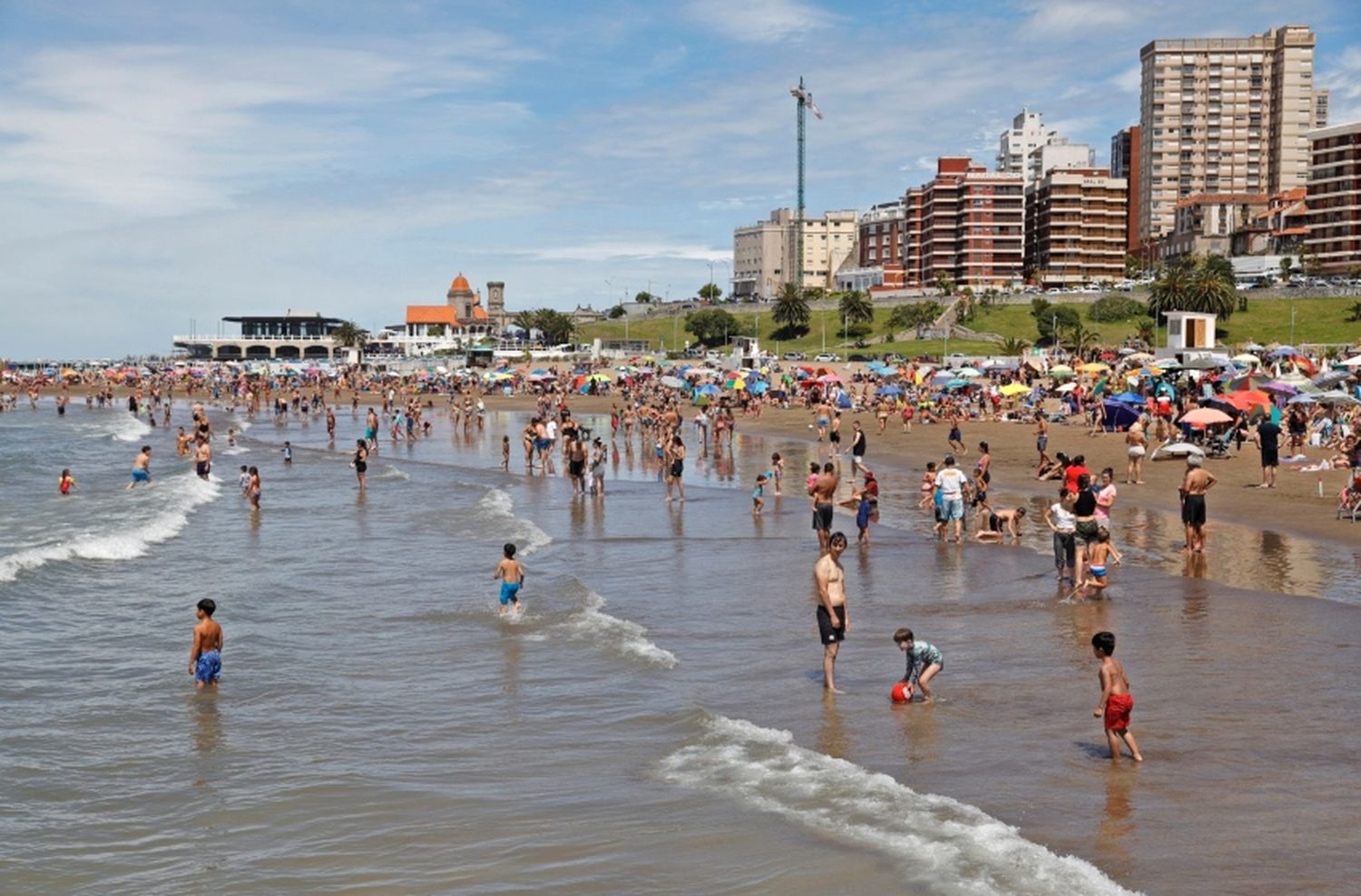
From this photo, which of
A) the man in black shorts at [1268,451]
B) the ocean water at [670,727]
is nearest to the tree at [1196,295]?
the man in black shorts at [1268,451]

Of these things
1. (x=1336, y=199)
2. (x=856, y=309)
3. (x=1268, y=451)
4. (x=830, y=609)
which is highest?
(x=1336, y=199)

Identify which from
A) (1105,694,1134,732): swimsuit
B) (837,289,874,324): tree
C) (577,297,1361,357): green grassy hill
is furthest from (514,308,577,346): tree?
(1105,694,1134,732): swimsuit

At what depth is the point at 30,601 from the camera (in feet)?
58.9

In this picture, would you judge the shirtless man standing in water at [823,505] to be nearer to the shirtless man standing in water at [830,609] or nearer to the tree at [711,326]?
the shirtless man standing in water at [830,609]

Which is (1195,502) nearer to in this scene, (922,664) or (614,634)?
(922,664)

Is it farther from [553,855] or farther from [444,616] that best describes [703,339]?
[553,855]

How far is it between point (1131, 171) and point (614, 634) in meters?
158

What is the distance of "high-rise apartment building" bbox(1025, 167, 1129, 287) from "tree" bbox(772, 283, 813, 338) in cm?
2808

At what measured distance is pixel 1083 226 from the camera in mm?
128625

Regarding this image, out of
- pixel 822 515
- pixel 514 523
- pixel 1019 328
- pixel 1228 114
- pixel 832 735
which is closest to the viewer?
pixel 832 735

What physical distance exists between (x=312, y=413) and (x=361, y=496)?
4333 cm

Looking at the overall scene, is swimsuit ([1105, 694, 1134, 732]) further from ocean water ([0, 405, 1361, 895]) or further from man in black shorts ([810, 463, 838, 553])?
man in black shorts ([810, 463, 838, 553])

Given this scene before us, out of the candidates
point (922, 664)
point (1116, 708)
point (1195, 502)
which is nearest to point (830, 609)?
point (922, 664)

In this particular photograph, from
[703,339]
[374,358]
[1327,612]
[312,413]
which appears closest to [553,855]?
[1327,612]
